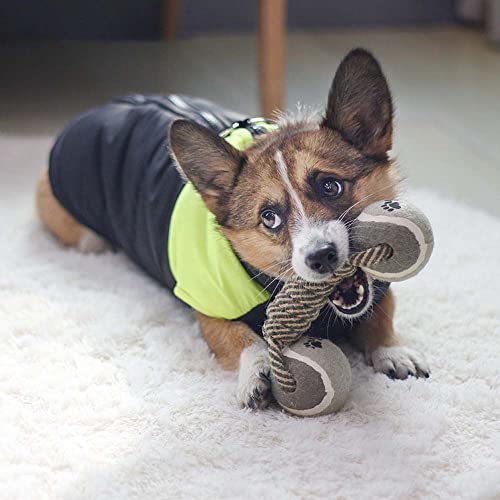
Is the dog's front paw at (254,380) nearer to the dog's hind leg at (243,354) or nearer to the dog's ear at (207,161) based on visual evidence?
the dog's hind leg at (243,354)

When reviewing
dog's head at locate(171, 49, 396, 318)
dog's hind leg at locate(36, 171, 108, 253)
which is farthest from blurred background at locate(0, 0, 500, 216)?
dog's head at locate(171, 49, 396, 318)

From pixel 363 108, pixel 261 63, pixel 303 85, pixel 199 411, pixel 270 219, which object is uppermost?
pixel 363 108

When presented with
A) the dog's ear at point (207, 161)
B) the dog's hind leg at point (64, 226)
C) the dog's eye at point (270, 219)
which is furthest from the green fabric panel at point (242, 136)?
the dog's hind leg at point (64, 226)

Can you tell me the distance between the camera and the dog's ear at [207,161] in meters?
1.65

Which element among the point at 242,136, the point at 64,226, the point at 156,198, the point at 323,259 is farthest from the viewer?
the point at 64,226

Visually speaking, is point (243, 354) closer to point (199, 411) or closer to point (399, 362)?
point (199, 411)

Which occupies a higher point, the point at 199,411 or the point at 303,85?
the point at 199,411

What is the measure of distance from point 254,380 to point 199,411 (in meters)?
0.12

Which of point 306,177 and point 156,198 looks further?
point 156,198

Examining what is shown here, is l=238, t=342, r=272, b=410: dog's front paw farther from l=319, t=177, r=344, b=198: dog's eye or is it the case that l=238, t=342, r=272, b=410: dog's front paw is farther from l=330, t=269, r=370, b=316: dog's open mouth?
l=319, t=177, r=344, b=198: dog's eye

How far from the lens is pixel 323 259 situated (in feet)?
4.80

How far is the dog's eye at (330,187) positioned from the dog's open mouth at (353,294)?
0.15m

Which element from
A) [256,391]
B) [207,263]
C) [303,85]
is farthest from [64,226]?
[303,85]

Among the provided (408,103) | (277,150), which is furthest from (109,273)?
(408,103)
